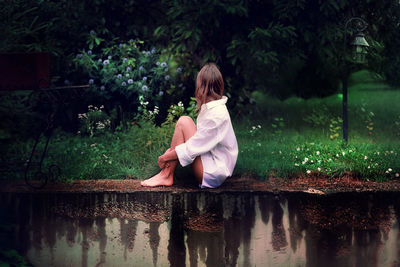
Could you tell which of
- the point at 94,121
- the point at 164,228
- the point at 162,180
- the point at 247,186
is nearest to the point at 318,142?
the point at 247,186

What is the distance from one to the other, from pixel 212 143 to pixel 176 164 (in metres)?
0.50

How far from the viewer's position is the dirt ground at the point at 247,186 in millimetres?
4793

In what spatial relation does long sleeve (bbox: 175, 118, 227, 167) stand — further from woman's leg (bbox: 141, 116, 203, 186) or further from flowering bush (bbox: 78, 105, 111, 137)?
flowering bush (bbox: 78, 105, 111, 137)

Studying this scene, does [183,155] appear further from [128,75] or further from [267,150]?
[128,75]

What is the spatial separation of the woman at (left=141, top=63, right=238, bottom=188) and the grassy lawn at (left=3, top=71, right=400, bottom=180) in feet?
2.20

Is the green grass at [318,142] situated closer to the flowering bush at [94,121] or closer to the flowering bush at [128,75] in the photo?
the flowering bush at [128,75]

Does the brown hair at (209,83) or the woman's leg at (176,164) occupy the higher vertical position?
the brown hair at (209,83)

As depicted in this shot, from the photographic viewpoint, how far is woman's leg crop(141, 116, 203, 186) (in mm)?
4668

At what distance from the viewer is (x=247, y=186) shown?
493 cm

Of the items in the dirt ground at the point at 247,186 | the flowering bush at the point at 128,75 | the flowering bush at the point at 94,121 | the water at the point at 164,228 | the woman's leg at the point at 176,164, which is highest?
the flowering bush at the point at 128,75

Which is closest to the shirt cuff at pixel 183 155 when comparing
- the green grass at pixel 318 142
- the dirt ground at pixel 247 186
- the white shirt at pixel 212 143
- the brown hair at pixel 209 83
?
the white shirt at pixel 212 143

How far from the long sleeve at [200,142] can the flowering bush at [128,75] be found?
2.64 m

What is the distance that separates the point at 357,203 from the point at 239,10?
307cm

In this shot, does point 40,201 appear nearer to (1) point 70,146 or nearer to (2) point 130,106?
(1) point 70,146
